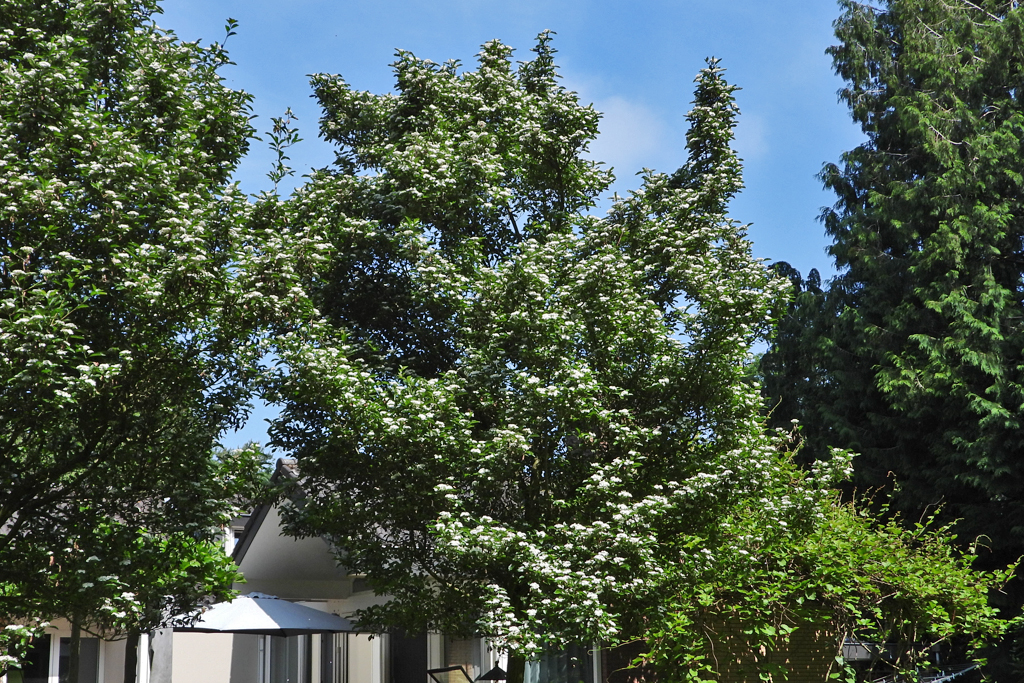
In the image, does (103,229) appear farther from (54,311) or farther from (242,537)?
(242,537)

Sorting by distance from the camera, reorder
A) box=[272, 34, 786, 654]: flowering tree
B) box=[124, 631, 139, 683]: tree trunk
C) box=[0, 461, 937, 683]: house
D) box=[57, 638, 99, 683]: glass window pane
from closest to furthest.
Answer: box=[272, 34, 786, 654]: flowering tree < box=[0, 461, 937, 683]: house < box=[124, 631, 139, 683]: tree trunk < box=[57, 638, 99, 683]: glass window pane

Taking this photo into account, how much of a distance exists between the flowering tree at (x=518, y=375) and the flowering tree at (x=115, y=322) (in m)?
1.23

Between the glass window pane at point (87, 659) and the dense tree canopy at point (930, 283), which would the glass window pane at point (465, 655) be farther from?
the dense tree canopy at point (930, 283)

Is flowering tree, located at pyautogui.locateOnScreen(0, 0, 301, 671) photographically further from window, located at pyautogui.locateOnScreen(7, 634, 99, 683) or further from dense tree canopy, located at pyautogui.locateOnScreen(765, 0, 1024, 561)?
dense tree canopy, located at pyautogui.locateOnScreen(765, 0, 1024, 561)

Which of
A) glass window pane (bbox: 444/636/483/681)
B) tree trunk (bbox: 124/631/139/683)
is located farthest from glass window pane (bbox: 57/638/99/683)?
glass window pane (bbox: 444/636/483/681)

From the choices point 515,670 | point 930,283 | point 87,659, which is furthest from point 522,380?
point 87,659

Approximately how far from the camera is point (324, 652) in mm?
19828

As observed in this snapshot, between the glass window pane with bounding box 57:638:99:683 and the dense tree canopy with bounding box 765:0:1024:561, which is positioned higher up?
the dense tree canopy with bounding box 765:0:1024:561

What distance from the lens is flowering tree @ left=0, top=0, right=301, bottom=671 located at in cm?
803

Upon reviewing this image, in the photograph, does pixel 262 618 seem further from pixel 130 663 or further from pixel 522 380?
pixel 522 380

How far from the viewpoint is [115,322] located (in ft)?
28.6

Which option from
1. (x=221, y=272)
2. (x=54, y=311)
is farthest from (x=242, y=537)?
(x=54, y=311)

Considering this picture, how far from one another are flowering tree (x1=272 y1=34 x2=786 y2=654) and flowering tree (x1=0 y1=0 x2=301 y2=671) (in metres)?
1.23

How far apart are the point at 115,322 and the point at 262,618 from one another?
605 cm
